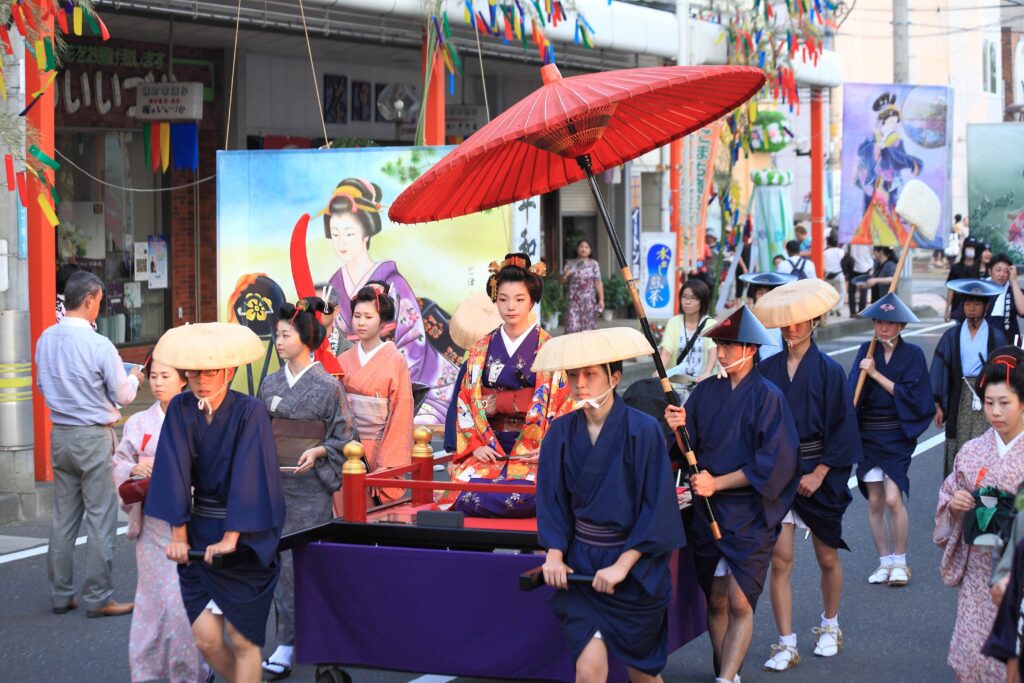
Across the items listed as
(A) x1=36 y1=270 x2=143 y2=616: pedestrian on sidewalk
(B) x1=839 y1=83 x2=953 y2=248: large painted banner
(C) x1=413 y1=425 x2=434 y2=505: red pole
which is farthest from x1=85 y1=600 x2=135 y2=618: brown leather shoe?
(B) x1=839 y1=83 x2=953 y2=248: large painted banner

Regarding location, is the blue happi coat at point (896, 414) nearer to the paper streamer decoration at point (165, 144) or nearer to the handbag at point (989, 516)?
the handbag at point (989, 516)

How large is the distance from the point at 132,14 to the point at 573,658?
10.3 meters

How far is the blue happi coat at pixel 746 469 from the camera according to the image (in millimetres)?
6258

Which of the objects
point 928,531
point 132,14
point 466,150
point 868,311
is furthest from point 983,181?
point 466,150

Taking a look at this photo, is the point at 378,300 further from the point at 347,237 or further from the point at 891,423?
Answer: the point at 347,237

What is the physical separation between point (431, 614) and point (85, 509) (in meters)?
2.96

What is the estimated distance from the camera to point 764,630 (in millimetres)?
7586

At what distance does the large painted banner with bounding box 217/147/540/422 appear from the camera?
11.9m

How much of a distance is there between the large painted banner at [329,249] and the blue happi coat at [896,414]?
4.07 meters

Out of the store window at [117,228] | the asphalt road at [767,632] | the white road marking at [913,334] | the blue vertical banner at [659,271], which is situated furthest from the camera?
the white road marking at [913,334]

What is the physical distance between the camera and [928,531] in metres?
9.91

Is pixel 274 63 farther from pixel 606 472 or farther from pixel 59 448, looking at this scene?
pixel 606 472

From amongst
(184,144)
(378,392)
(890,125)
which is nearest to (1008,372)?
(378,392)

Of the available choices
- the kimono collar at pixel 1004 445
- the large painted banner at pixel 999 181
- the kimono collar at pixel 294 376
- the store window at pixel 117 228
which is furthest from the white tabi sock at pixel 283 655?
the store window at pixel 117 228
